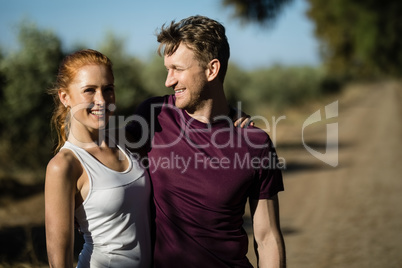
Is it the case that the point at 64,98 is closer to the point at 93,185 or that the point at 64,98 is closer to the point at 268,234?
the point at 93,185

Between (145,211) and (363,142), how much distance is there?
16.2m

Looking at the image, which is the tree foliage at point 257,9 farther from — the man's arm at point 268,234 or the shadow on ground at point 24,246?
the man's arm at point 268,234

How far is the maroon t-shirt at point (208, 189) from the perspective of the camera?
257cm

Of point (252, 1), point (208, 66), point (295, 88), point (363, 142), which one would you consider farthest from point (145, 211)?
point (295, 88)

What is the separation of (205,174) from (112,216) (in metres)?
0.56

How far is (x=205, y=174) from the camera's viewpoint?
263 cm

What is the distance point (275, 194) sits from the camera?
2.66m

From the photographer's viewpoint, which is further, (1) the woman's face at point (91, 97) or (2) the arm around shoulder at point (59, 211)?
(1) the woman's face at point (91, 97)

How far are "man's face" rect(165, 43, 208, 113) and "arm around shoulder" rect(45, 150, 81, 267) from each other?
824mm

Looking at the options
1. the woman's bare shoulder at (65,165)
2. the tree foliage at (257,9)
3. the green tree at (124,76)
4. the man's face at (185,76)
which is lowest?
the woman's bare shoulder at (65,165)

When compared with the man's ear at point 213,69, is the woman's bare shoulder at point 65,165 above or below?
below

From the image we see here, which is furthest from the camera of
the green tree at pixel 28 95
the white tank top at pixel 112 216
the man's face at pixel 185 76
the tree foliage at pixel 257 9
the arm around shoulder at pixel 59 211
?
the tree foliage at pixel 257 9

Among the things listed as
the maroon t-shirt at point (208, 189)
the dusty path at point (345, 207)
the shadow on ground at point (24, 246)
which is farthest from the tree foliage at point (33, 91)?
the maroon t-shirt at point (208, 189)

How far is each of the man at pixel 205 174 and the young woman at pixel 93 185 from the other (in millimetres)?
133
